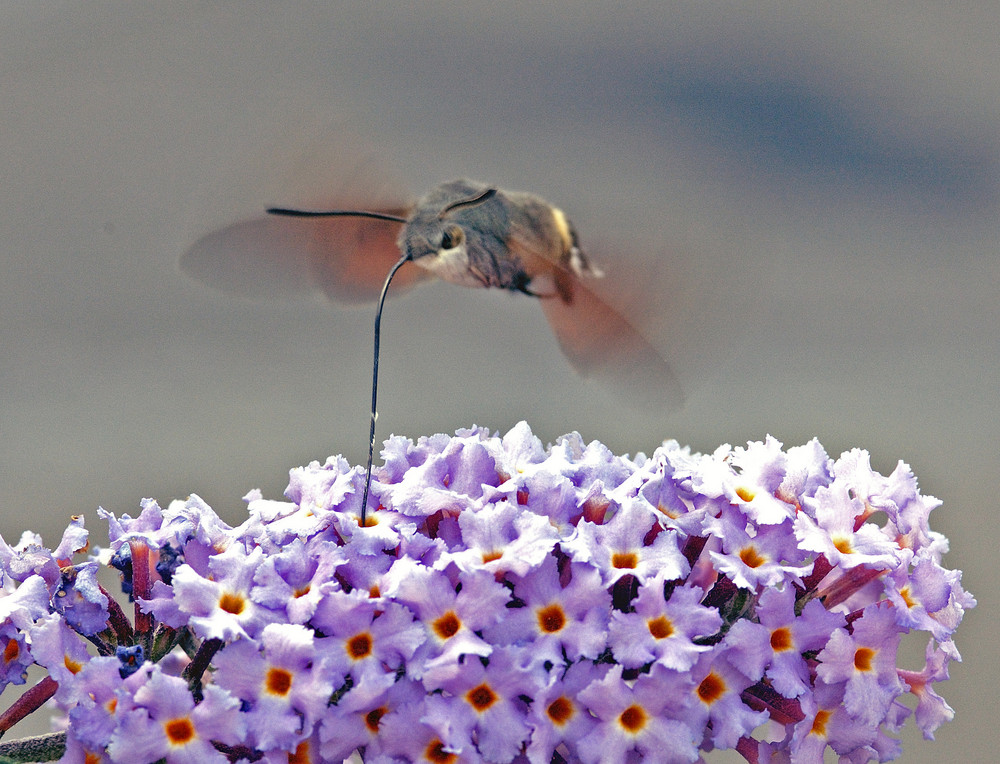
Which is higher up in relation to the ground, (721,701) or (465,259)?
(465,259)

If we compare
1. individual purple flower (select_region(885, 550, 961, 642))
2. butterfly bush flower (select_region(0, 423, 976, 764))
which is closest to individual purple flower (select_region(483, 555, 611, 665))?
butterfly bush flower (select_region(0, 423, 976, 764))

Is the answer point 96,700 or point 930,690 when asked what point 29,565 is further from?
point 930,690

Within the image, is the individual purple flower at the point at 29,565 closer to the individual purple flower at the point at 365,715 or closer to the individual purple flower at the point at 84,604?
the individual purple flower at the point at 84,604

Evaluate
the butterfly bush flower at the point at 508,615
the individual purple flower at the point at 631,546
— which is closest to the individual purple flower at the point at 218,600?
the butterfly bush flower at the point at 508,615

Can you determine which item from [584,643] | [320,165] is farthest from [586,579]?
[320,165]

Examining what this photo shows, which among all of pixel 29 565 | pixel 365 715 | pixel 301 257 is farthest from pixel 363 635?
pixel 301 257

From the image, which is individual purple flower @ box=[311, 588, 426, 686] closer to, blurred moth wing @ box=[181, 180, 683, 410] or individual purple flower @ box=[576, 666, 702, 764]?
individual purple flower @ box=[576, 666, 702, 764]
